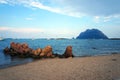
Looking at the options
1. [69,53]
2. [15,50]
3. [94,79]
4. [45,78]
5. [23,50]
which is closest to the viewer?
[94,79]

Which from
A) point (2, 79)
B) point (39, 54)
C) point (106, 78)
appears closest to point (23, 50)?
point (39, 54)

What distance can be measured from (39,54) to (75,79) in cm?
2801

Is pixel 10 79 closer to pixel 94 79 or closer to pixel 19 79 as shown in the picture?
pixel 19 79

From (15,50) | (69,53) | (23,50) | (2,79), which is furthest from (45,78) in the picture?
(15,50)

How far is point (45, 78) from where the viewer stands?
14.7 m

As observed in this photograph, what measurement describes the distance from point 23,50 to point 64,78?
36402 millimetres

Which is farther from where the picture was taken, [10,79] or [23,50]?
[23,50]

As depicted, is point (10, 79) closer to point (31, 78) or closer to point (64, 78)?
point (31, 78)

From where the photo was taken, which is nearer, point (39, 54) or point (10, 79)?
point (10, 79)

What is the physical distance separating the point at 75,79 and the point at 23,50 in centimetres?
3715

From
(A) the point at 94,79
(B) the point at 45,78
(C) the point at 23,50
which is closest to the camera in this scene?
(A) the point at 94,79

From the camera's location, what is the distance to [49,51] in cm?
4053

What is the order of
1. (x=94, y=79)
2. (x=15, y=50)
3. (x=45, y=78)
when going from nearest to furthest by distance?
(x=94, y=79) < (x=45, y=78) < (x=15, y=50)

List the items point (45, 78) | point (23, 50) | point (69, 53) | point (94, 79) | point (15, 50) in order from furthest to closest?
point (15, 50)
point (23, 50)
point (69, 53)
point (45, 78)
point (94, 79)
